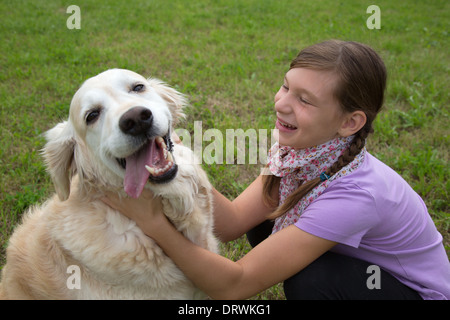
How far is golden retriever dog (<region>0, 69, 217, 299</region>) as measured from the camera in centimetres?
158

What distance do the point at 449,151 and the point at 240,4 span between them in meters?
6.16

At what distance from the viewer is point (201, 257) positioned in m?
1.65

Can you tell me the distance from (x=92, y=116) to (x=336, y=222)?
1293 mm

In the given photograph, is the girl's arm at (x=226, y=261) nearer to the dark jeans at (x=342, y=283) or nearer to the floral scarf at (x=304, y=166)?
the dark jeans at (x=342, y=283)

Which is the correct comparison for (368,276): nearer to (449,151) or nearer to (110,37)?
(449,151)

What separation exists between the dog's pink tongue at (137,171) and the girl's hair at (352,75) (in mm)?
863

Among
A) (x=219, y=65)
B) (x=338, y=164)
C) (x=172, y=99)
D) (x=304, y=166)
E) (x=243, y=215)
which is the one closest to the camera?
→ (x=338, y=164)

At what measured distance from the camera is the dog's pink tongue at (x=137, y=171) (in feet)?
5.09

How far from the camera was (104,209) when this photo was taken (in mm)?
1680

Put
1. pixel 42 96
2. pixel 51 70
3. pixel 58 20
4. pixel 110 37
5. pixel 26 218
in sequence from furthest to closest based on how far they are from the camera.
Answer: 1. pixel 58 20
2. pixel 110 37
3. pixel 51 70
4. pixel 42 96
5. pixel 26 218

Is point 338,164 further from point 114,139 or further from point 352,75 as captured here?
point 114,139

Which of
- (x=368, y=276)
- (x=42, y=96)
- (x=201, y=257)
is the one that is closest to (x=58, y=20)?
(x=42, y=96)

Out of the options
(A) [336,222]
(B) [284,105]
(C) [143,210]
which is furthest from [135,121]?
(A) [336,222]

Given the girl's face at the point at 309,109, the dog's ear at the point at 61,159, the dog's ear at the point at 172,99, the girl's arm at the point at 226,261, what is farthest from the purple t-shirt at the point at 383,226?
the dog's ear at the point at 61,159
